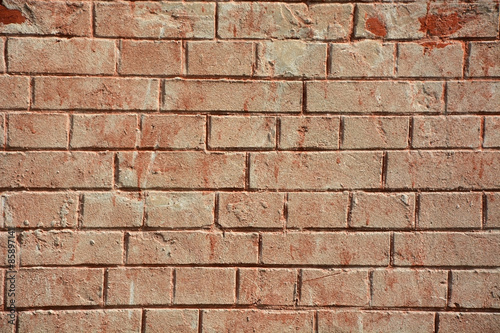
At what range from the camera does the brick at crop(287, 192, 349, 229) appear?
268 centimetres

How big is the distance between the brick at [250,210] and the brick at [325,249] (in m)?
0.10

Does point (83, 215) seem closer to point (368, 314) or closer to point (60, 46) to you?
point (60, 46)

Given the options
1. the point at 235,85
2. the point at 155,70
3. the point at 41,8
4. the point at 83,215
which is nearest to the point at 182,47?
the point at 155,70

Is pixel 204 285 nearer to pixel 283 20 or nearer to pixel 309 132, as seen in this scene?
pixel 309 132

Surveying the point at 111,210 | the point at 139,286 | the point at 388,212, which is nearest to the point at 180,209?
the point at 111,210

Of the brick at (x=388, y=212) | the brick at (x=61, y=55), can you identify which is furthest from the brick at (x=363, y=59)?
→ the brick at (x=61, y=55)

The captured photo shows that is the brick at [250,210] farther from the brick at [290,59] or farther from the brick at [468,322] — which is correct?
the brick at [468,322]

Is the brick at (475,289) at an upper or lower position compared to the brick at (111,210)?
lower

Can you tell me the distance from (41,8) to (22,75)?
404mm

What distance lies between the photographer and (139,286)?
2.65 meters

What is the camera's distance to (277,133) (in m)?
2.67

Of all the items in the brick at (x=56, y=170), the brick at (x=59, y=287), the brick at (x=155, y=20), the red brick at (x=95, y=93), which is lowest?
the brick at (x=59, y=287)

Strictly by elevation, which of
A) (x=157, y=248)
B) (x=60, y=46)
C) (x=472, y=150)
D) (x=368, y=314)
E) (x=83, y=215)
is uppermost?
(x=60, y=46)

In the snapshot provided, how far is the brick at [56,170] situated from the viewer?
2.61m
